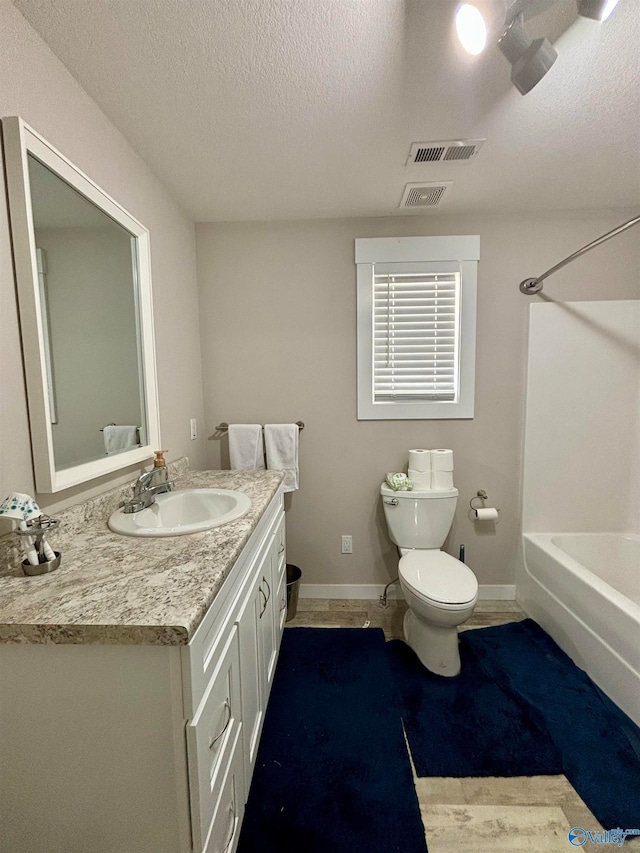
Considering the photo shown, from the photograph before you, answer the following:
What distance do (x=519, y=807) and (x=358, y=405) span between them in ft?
5.58

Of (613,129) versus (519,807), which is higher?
(613,129)

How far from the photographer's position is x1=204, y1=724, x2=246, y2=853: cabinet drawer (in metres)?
0.79

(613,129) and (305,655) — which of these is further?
(305,655)

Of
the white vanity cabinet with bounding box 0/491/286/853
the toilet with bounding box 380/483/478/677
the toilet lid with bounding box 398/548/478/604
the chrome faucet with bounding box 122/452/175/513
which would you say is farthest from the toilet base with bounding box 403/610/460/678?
the chrome faucet with bounding box 122/452/175/513

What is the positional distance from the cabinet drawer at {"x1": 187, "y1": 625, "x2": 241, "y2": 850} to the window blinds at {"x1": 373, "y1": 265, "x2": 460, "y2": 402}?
1.58m

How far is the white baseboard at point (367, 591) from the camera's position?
220cm

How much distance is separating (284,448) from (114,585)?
51.8 inches

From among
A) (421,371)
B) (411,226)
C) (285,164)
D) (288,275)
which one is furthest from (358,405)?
(285,164)

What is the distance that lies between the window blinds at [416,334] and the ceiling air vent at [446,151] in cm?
57

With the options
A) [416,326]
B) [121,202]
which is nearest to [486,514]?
[416,326]

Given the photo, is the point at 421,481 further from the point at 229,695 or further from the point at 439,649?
the point at 229,695

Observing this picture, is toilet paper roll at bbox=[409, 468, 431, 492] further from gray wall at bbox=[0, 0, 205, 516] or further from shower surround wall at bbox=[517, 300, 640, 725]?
gray wall at bbox=[0, 0, 205, 516]

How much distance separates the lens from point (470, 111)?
125cm

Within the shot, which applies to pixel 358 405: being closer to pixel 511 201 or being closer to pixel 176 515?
pixel 176 515
